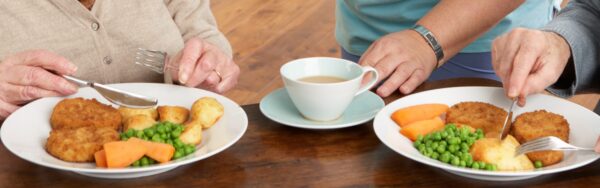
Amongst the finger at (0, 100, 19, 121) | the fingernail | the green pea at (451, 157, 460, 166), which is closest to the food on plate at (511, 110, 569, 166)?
the green pea at (451, 157, 460, 166)

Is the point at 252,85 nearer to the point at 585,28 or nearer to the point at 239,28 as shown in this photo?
the point at 239,28

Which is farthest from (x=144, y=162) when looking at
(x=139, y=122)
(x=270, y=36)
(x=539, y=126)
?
(x=270, y=36)

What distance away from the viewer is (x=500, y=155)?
1.17 meters

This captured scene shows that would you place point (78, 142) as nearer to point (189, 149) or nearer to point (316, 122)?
point (189, 149)

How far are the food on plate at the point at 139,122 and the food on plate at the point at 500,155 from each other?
543 millimetres

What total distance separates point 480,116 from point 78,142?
26.6 inches

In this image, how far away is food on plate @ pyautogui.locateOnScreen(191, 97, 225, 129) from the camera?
4.41 feet

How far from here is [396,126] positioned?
132cm

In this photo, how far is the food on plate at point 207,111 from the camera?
134 cm

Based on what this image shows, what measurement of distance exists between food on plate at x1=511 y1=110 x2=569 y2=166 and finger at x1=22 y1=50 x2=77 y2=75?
0.80 m

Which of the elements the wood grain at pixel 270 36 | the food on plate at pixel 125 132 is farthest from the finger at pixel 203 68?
the wood grain at pixel 270 36

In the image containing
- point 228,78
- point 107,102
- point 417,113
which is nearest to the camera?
point 417,113

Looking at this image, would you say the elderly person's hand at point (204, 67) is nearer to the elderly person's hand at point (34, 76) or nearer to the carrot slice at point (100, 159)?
the elderly person's hand at point (34, 76)

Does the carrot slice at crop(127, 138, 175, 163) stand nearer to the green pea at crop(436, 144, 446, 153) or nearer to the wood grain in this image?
the green pea at crop(436, 144, 446, 153)
